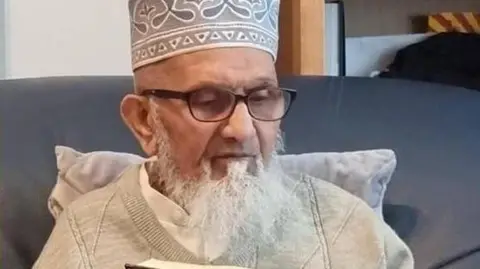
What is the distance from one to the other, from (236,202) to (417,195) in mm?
329

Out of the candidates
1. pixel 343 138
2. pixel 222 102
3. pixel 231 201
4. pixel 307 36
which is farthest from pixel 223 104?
pixel 307 36

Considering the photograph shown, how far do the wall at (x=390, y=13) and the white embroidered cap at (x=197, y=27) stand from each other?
1.35 metres

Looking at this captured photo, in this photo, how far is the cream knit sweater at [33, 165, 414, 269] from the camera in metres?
1.13

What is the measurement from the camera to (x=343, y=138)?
141 cm

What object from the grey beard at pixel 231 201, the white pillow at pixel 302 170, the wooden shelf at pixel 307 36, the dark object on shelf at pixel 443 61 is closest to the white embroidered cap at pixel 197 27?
the grey beard at pixel 231 201

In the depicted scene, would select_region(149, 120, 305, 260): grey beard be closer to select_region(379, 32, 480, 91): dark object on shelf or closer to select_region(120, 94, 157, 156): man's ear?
select_region(120, 94, 157, 156): man's ear

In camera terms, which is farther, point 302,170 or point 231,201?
point 302,170

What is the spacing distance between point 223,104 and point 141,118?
0.48 feet

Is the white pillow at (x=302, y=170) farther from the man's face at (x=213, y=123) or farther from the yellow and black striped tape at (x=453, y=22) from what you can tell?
the yellow and black striped tape at (x=453, y=22)

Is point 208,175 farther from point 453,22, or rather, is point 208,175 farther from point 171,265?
point 453,22

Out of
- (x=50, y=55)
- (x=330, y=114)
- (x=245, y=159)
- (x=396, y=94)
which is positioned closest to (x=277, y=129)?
(x=245, y=159)

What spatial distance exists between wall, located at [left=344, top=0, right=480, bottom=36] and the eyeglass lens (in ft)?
4.57

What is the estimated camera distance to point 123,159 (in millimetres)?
1330

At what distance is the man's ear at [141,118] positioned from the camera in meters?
1.17
